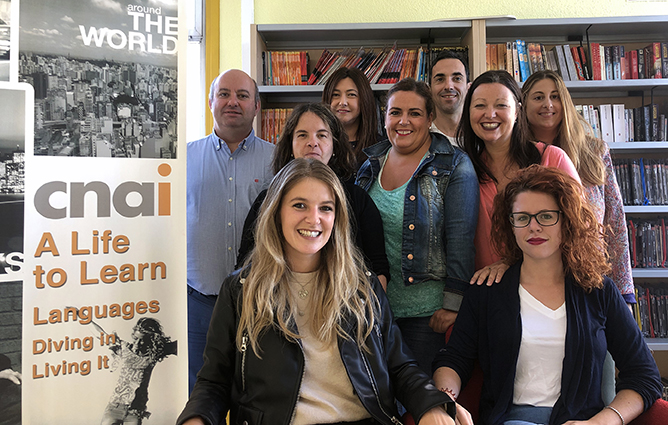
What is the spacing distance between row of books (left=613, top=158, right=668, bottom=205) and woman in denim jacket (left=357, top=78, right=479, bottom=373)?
2103 millimetres

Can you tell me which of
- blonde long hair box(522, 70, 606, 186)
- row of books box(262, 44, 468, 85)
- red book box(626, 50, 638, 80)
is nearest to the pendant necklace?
blonde long hair box(522, 70, 606, 186)

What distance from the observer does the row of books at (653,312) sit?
3295mm

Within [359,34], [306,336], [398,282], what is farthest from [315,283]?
[359,34]

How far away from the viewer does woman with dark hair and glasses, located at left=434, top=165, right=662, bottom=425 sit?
1451 millimetres

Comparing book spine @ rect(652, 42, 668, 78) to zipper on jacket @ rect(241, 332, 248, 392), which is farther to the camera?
book spine @ rect(652, 42, 668, 78)

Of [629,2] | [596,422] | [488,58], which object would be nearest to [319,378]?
[596,422]

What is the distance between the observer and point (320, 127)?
1916mm

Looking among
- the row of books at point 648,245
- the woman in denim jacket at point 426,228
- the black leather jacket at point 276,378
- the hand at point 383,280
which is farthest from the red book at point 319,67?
the row of books at point 648,245

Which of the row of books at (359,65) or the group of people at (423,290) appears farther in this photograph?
the row of books at (359,65)

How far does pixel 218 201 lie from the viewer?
228cm

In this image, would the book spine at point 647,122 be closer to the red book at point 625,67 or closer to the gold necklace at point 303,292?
the red book at point 625,67

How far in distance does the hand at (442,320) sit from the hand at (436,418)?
48 centimetres

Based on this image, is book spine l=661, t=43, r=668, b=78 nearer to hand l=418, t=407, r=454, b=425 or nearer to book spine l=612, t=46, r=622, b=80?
book spine l=612, t=46, r=622, b=80

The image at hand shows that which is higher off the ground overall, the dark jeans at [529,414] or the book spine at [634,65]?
the book spine at [634,65]
